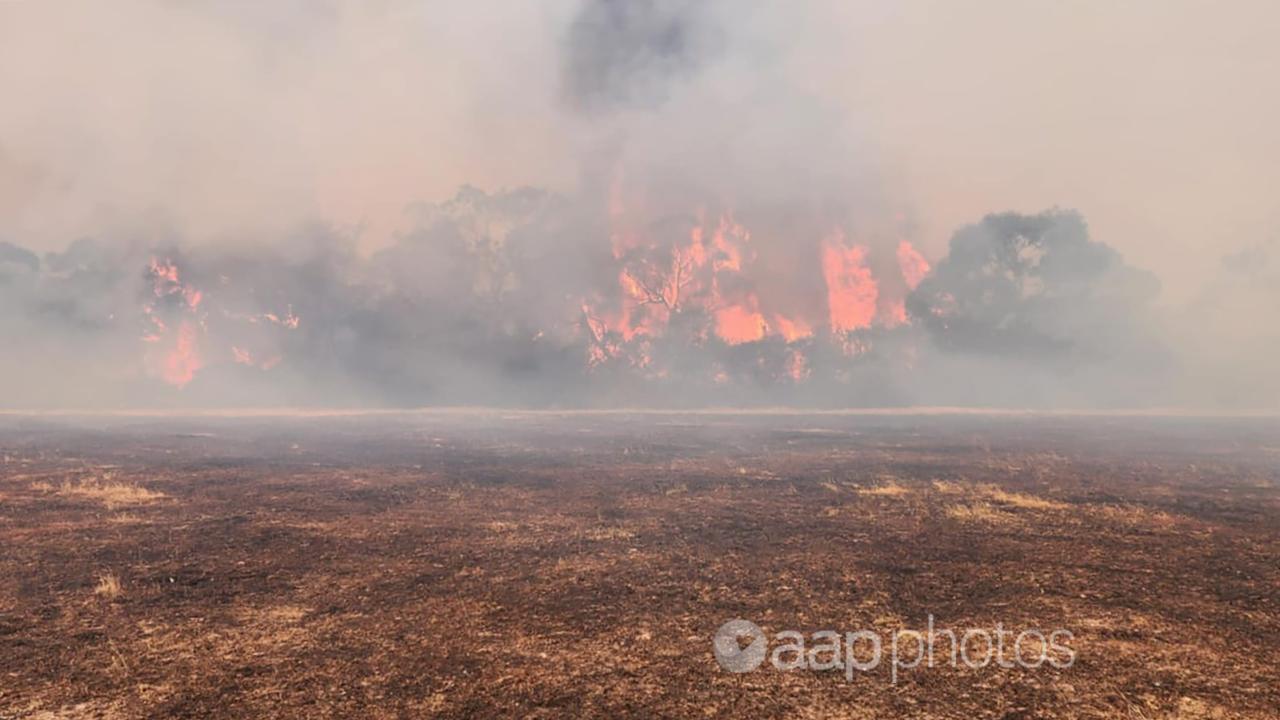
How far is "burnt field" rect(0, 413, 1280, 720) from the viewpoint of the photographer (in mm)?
8906

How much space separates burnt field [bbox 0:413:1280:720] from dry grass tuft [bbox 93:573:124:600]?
0.23 ft

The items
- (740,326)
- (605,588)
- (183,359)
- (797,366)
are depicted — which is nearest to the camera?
(605,588)

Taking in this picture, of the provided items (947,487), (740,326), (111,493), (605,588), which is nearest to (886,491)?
(947,487)

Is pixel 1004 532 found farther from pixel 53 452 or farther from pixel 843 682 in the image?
pixel 53 452

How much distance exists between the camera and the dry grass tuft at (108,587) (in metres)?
13.1

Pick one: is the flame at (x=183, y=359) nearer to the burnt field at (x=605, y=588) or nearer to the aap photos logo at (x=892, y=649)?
the burnt field at (x=605, y=588)

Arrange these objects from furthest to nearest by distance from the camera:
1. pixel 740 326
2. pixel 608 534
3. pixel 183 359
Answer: pixel 740 326 → pixel 183 359 → pixel 608 534

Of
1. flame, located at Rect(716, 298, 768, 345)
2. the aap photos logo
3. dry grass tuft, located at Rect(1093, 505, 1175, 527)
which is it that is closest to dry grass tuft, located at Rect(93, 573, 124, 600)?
the aap photos logo

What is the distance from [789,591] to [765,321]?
109475mm

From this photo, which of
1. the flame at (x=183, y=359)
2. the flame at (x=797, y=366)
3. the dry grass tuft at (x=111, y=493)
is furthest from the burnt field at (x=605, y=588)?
the flame at (x=183, y=359)

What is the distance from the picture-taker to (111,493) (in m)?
24.1

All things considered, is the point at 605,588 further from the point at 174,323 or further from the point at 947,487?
the point at 174,323

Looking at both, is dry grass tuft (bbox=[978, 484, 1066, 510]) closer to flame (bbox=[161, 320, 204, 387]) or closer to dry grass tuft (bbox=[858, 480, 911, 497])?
dry grass tuft (bbox=[858, 480, 911, 497])

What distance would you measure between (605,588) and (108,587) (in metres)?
10.2
